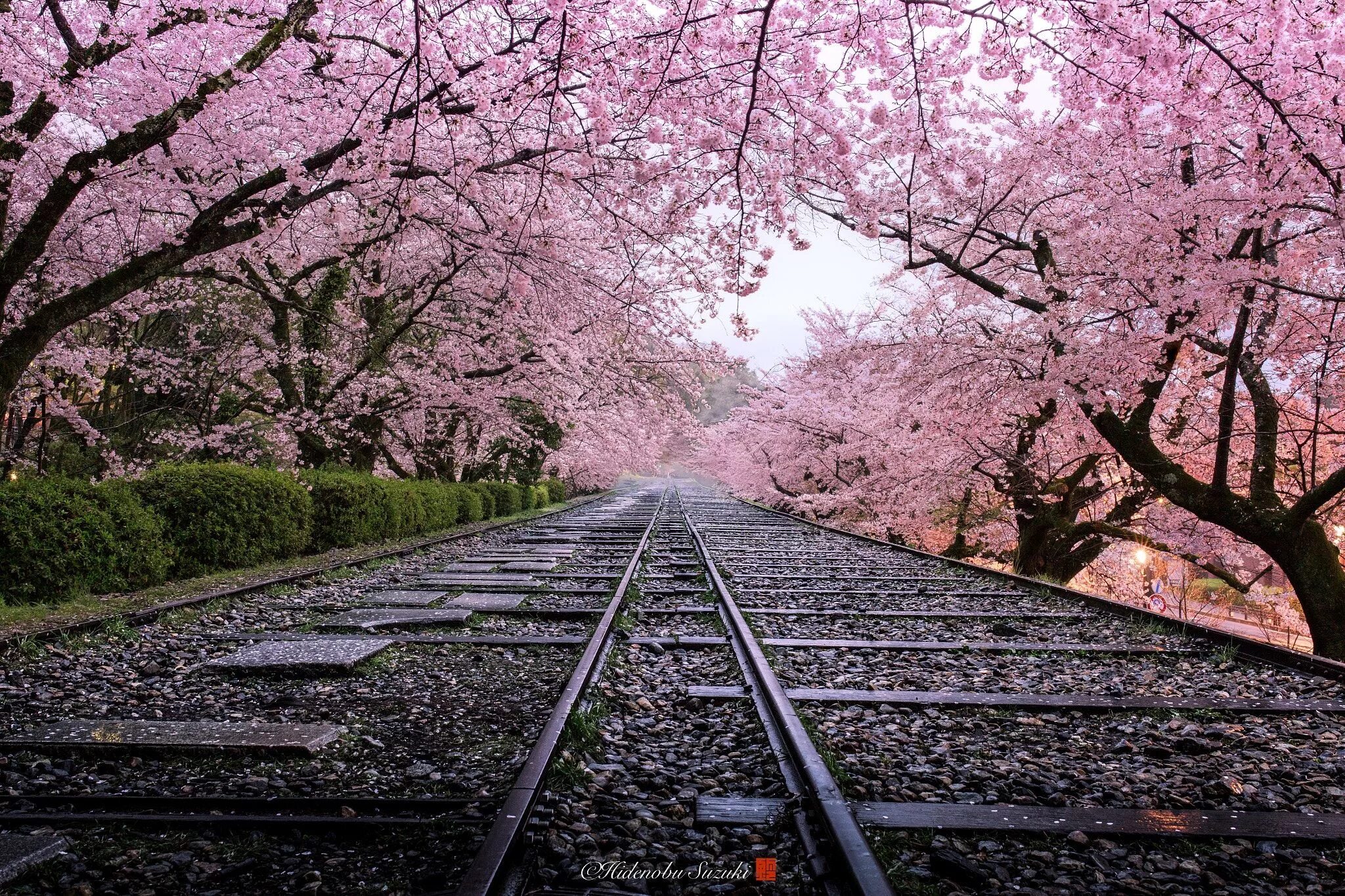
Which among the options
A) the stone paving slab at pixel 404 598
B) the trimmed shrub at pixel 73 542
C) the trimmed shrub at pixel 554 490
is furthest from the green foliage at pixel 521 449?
the stone paving slab at pixel 404 598

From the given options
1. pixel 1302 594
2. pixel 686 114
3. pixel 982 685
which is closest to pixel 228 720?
pixel 982 685

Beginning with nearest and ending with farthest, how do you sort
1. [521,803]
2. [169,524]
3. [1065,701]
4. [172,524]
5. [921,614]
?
1. [521,803]
2. [1065,701]
3. [921,614]
4. [169,524]
5. [172,524]

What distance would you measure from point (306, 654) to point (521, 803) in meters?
3.13

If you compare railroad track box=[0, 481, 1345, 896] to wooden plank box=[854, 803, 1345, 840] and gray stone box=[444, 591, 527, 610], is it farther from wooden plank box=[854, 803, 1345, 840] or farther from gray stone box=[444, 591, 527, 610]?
gray stone box=[444, 591, 527, 610]

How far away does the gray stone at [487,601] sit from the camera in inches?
286

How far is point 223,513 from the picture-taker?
31.6 feet

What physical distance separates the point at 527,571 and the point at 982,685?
664 cm

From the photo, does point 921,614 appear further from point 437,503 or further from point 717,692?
point 437,503

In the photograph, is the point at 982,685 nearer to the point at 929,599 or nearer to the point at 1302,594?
the point at 929,599

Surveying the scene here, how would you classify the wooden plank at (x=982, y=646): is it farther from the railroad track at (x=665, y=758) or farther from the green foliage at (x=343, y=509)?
the green foliage at (x=343, y=509)

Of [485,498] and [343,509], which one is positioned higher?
[343,509]

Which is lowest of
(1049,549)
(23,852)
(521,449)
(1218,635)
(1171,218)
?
(23,852)

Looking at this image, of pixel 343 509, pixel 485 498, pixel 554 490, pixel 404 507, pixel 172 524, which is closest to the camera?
pixel 172 524

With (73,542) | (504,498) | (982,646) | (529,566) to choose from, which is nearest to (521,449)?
(504,498)
